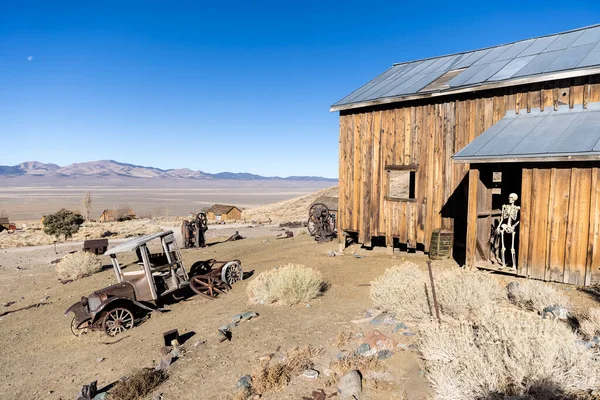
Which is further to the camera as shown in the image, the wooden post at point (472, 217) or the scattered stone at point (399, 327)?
the wooden post at point (472, 217)

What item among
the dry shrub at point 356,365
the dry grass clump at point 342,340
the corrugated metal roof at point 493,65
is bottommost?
the dry grass clump at point 342,340

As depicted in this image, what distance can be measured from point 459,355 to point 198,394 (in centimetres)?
355

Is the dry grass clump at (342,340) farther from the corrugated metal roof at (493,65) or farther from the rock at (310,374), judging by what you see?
the corrugated metal roof at (493,65)

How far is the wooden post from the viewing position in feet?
31.7

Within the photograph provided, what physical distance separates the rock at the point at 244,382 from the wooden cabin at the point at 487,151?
6.82 meters

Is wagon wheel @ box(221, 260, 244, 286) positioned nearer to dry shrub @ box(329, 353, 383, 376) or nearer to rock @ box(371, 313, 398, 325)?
rock @ box(371, 313, 398, 325)

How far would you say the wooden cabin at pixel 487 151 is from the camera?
8.42 meters

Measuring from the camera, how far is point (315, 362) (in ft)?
19.0

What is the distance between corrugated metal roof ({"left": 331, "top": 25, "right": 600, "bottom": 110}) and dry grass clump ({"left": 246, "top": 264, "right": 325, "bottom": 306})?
21.9ft

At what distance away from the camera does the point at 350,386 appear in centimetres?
491

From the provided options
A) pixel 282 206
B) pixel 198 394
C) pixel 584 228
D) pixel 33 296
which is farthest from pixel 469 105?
pixel 282 206

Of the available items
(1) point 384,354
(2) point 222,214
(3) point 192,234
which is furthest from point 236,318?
(2) point 222,214

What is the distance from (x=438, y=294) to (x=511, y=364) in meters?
2.81

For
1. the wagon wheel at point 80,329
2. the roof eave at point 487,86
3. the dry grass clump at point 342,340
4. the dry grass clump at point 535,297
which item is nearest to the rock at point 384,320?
the dry grass clump at point 342,340
